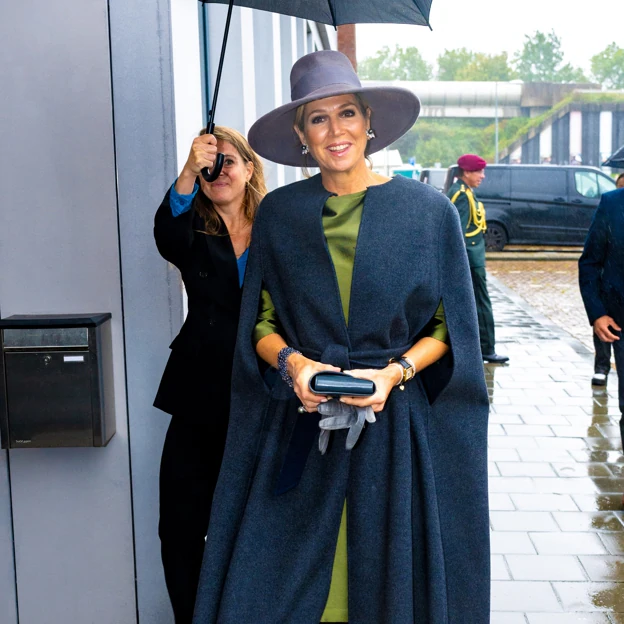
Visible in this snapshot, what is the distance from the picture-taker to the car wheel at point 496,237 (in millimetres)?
23172

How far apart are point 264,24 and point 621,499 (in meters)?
4.18

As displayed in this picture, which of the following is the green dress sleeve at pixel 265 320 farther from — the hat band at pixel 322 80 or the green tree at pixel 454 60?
the green tree at pixel 454 60

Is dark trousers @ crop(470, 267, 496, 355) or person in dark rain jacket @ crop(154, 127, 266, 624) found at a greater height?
person in dark rain jacket @ crop(154, 127, 266, 624)

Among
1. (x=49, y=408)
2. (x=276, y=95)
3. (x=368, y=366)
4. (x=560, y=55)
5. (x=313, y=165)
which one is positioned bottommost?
(x=49, y=408)

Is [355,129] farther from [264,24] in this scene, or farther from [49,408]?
[264,24]

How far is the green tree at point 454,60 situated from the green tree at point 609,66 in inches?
518

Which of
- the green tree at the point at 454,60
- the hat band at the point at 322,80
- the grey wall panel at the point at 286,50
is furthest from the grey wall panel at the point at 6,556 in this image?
the green tree at the point at 454,60

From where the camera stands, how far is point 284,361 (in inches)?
→ 107

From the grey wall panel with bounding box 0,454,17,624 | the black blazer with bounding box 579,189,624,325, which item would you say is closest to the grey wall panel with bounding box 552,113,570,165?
the black blazer with bounding box 579,189,624,325

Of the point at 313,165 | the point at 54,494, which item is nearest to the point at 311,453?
the point at 313,165

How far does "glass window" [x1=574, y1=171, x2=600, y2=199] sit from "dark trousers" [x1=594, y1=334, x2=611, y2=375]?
1499 centimetres

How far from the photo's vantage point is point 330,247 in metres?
2.76

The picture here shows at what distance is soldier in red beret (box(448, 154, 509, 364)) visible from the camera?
32.2ft

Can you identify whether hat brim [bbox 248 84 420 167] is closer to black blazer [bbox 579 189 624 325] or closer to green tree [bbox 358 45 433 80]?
black blazer [bbox 579 189 624 325]
